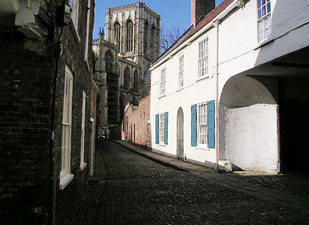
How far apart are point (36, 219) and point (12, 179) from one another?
1.85 ft

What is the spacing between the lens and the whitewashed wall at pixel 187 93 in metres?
12.2

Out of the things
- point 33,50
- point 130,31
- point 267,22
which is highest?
point 130,31

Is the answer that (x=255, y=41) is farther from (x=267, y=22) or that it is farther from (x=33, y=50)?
(x=33, y=50)

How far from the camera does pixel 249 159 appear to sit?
1119 centimetres

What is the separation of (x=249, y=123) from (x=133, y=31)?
223 feet

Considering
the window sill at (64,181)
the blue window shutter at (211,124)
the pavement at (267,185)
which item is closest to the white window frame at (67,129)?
the window sill at (64,181)

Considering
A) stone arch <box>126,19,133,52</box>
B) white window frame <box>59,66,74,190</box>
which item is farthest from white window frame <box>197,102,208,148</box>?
stone arch <box>126,19,133,52</box>

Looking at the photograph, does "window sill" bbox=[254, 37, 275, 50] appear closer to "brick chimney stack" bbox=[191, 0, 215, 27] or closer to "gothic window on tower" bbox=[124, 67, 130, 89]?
"brick chimney stack" bbox=[191, 0, 215, 27]

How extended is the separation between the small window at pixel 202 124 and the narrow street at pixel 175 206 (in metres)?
4.12

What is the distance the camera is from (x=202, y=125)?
12.9 metres

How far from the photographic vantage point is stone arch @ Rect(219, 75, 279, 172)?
1048 cm

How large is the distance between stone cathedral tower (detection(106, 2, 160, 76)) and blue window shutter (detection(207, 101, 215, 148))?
203 feet

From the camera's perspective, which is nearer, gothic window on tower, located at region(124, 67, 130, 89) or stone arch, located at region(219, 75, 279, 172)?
stone arch, located at region(219, 75, 279, 172)

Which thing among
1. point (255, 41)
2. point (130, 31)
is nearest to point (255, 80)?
point (255, 41)
